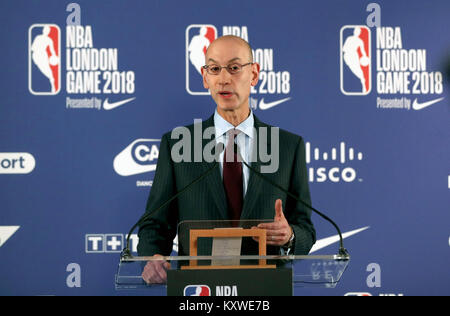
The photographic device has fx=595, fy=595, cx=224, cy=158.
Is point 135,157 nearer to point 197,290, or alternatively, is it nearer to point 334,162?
point 334,162

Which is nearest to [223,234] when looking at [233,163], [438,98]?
[233,163]

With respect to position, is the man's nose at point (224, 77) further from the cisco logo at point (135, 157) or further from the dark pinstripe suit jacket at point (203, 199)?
the cisco logo at point (135, 157)

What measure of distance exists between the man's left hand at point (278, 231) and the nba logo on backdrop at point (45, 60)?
2.52m

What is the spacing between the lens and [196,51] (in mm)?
4273

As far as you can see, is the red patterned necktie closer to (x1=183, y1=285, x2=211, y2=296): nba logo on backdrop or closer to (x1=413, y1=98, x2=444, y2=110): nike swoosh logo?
(x1=183, y1=285, x2=211, y2=296): nba logo on backdrop

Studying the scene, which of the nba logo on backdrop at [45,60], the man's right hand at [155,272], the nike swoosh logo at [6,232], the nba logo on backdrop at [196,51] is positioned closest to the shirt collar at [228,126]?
the man's right hand at [155,272]

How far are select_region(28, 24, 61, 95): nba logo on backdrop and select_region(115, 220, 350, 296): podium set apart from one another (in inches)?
95.2

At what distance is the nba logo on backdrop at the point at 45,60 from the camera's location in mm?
4223

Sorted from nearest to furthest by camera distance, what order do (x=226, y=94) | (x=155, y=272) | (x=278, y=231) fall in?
1. (x=155, y=272)
2. (x=278, y=231)
3. (x=226, y=94)

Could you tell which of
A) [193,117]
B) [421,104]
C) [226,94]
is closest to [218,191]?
[226,94]

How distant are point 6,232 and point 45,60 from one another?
124 cm

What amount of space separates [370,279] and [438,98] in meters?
1.40

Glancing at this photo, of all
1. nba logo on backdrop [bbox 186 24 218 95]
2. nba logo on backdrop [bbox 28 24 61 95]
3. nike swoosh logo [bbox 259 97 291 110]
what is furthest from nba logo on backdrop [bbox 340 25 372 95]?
nba logo on backdrop [bbox 28 24 61 95]
